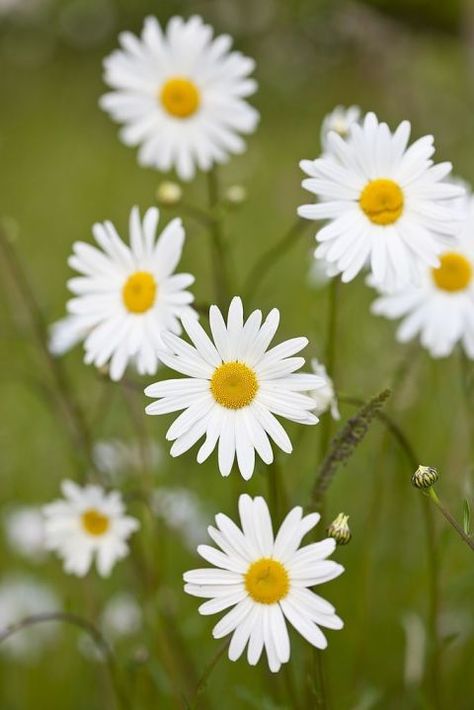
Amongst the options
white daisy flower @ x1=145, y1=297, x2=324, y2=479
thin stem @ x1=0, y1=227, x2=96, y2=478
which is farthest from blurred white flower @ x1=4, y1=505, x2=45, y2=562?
white daisy flower @ x1=145, y1=297, x2=324, y2=479

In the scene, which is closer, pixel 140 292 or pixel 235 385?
pixel 235 385

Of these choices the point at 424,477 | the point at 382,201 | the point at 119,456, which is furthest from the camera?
the point at 119,456

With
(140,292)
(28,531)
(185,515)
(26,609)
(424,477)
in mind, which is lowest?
(26,609)

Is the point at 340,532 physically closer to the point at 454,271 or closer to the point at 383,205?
the point at 383,205

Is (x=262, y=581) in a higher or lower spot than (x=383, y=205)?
lower

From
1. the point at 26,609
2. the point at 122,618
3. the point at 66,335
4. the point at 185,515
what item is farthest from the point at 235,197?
the point at 26,609

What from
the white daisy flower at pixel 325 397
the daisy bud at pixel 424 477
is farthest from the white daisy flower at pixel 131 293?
the daisy bud at pixel 424 477

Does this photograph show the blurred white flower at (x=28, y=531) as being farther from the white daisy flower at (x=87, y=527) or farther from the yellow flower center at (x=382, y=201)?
the yellow flower center at (x=382, y=201)

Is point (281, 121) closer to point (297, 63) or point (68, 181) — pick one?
point (297, 63)
